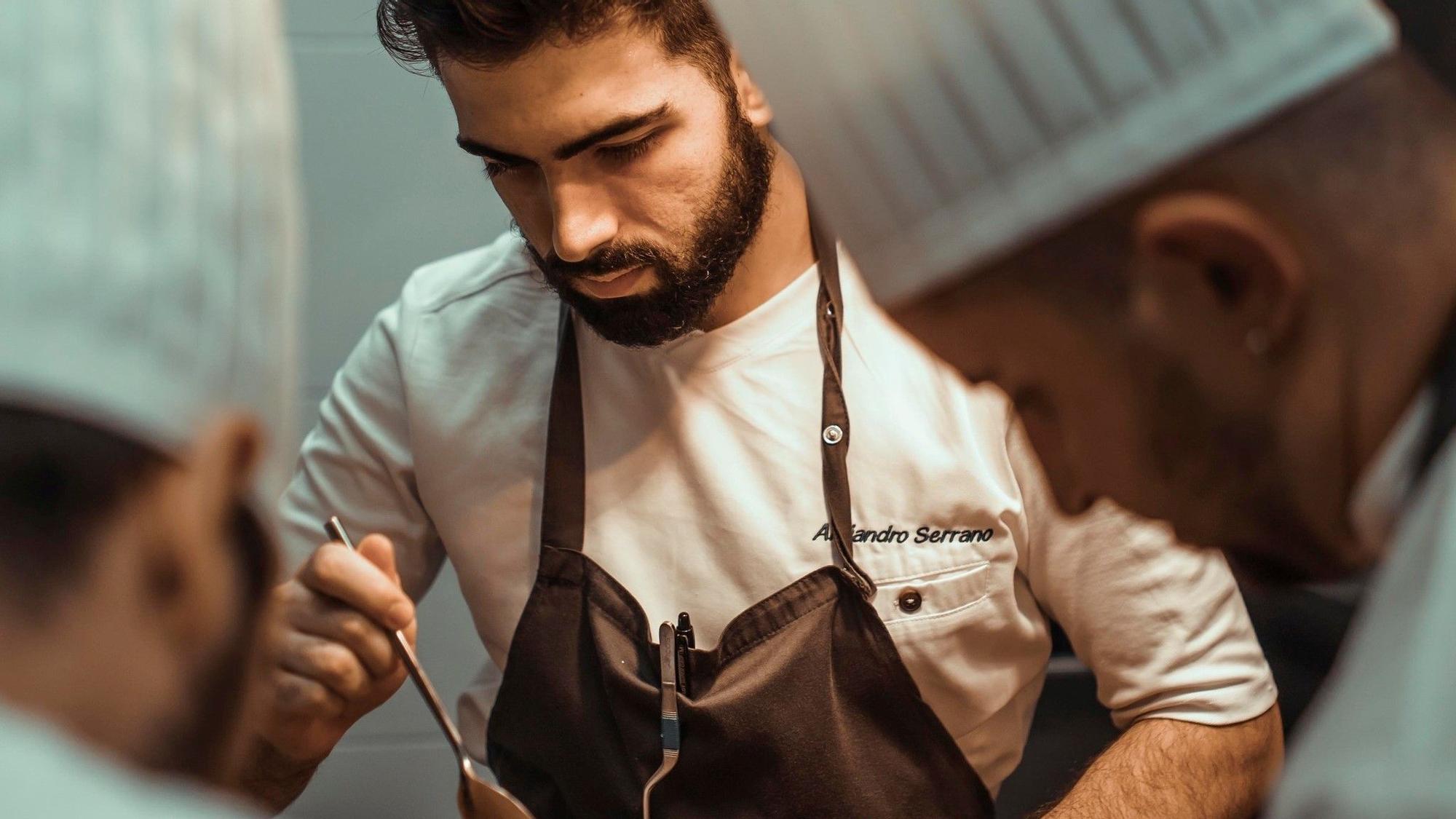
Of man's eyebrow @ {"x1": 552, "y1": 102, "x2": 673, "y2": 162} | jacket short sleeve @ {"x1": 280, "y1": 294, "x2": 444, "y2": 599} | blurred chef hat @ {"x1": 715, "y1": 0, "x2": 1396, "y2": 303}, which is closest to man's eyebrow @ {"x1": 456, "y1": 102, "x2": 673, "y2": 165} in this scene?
man's eyebrow @ {"x1": 552, "y1": 102, "x2": 673, "y2": 162}

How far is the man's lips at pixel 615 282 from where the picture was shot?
3.97 ft

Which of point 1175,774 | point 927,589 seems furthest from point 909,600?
point 1175,774

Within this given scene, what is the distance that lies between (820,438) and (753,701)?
27 centimetres

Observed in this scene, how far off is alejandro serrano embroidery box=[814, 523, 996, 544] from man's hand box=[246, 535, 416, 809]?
1.42 feet

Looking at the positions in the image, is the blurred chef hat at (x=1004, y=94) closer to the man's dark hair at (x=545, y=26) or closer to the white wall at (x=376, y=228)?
the man's dark hair at (x=545, y=26)

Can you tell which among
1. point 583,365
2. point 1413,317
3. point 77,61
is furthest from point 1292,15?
point 583,365

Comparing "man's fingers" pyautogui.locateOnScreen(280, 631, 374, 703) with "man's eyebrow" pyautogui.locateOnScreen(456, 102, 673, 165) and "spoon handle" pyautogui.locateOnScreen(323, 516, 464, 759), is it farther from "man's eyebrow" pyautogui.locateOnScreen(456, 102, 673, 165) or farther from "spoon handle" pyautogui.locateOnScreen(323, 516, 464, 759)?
"man's eyebrow" pyautogui.locateOnScreen(456, 102, 673, 165)

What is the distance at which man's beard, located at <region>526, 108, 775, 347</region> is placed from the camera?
1.21m

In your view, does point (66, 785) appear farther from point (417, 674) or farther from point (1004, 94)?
point (417, 674)

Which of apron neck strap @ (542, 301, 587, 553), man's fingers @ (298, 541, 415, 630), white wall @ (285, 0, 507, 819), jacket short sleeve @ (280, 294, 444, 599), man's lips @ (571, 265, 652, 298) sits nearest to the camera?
man's fingers @ (298, 541, 415, 630)

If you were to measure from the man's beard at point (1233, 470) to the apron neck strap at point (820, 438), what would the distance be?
2.31 feet

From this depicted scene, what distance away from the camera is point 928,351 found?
578 millimetres

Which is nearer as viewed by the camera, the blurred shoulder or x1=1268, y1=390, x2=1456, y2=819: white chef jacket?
x1=1268, y1=390, x2=1456, y2=819: white chef jacket

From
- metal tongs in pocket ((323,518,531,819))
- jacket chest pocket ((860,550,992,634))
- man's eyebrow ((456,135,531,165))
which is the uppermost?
man's eyebrow ((456,135,531,165))
